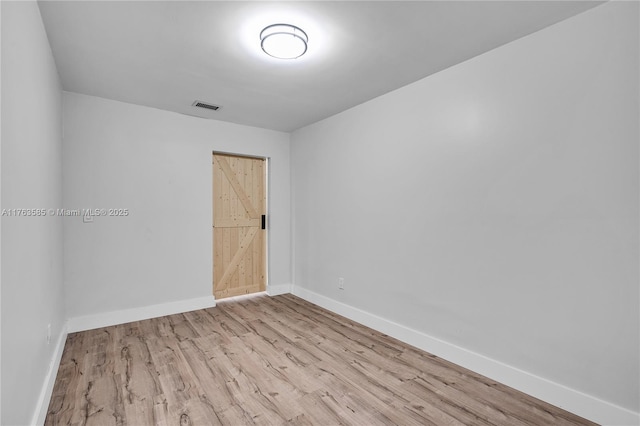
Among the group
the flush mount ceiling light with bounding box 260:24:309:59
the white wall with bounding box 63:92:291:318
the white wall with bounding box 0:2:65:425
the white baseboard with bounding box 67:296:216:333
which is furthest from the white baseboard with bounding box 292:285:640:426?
the white wall with bounding box 0:2:65:425

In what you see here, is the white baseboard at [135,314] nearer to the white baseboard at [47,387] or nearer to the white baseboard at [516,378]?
the white baseboard at [47,387]

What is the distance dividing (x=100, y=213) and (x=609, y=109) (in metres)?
4.53

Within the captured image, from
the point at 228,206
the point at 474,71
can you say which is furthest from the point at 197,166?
the point at 474,71

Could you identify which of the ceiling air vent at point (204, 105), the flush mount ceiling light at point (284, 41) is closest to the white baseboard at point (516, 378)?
the flush mount ceiling light at point (284, 41)

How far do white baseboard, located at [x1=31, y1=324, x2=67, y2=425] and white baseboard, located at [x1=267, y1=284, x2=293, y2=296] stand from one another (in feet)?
8.27

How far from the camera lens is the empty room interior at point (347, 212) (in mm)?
1912

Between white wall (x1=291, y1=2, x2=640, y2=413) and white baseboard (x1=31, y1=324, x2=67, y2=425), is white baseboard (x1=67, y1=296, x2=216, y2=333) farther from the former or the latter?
white wall (x1=291, y1=2, x2=640, y2=413)

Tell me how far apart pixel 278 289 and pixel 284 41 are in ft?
11.9

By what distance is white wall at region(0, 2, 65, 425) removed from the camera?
139 centimetres

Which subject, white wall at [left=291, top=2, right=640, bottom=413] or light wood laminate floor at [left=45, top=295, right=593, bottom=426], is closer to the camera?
white wall at [left=291, top=2, right=640, bottom=413]

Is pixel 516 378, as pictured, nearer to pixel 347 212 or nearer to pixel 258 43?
pixel 347 212

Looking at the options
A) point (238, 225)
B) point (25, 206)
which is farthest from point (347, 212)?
point (25, 206)

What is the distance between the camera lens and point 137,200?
3783 mm

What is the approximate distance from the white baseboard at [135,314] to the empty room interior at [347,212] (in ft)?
0.07
